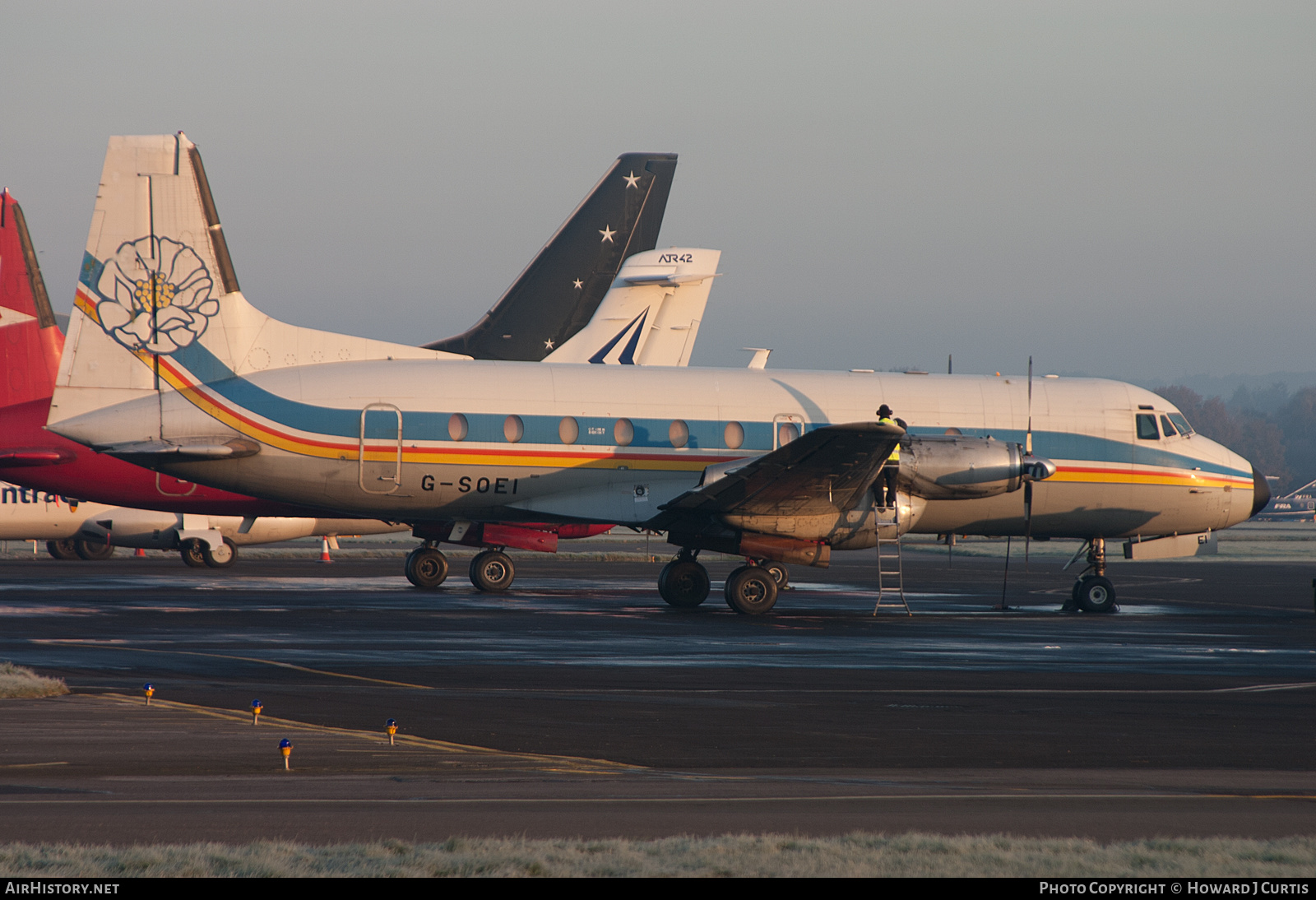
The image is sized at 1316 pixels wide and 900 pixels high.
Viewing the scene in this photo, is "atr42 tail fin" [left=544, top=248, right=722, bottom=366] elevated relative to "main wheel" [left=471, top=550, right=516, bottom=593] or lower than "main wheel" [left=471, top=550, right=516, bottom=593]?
elevated

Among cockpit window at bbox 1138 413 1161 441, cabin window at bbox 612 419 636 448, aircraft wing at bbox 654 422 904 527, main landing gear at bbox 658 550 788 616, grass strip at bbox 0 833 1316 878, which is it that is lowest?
grass strip at bbox 0 833 1316 878

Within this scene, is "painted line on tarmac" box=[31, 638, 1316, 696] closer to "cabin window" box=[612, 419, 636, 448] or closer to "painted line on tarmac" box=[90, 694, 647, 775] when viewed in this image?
"painted line on tarmac" box=[90, 694, 647, 775]

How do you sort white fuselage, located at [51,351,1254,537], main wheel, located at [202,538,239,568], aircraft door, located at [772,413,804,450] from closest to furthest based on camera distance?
white fuselage, located at [51,351,1254,537] < aircraft door, located at [772,413,804,450] < main wheel, located at [202,538,239,568]

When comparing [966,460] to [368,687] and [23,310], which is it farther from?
[23,310]

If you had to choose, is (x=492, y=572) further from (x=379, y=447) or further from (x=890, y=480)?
(x=890, y=480)

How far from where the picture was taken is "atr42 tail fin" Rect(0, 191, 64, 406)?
32.4 m

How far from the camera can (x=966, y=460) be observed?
24.3 meters


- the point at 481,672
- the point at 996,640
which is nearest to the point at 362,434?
the point at 481,672

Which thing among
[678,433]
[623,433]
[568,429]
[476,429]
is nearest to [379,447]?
[476,429]

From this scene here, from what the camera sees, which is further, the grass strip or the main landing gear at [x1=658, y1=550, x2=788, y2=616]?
the main landing gear at [x1=658, y1=550, x2=788, y2=616]

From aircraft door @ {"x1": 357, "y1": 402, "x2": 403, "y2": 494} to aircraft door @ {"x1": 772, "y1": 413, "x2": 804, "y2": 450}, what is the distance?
745 centimetres

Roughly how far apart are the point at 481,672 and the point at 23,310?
2402cm

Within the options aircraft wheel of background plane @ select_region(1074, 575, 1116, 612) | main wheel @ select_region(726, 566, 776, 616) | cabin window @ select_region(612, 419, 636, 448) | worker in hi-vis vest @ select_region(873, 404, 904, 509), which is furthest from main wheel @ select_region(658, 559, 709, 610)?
aircraft wheel of background plane @ select_region(1074, 575, 1116, 612)

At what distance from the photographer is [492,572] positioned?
1120 inches
